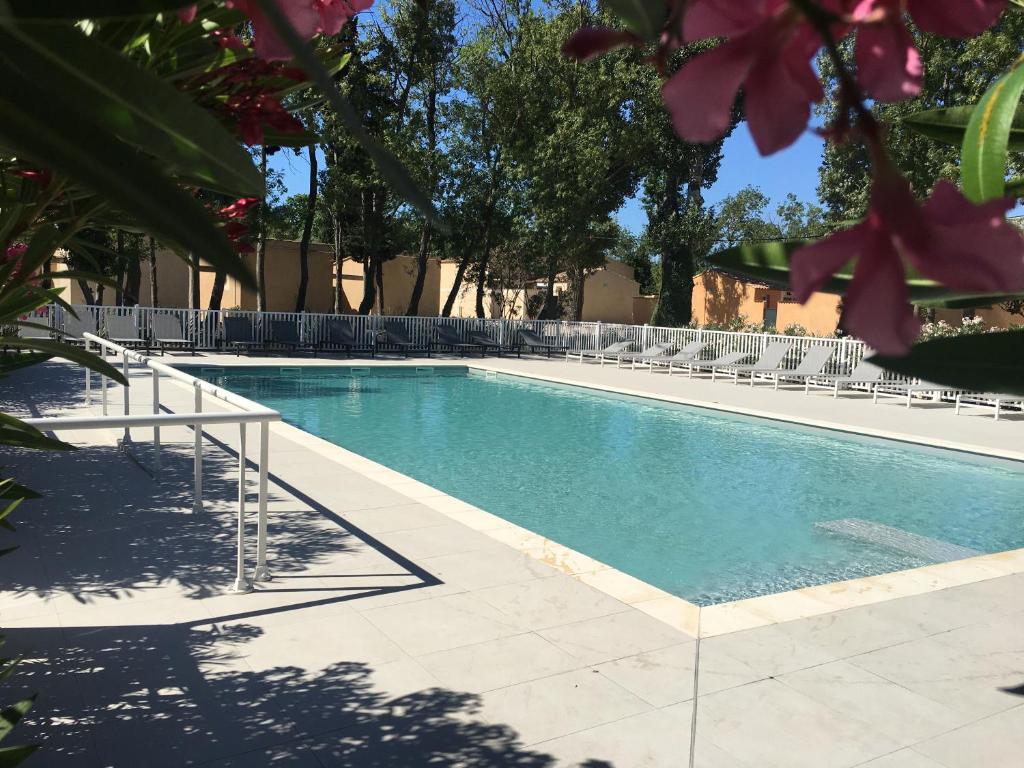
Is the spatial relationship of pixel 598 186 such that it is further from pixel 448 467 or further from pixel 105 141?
pixel 105 141

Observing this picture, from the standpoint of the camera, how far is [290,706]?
3158 mm

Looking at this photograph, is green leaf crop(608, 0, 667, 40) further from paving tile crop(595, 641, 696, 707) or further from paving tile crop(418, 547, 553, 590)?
paving tile crop(418, 547, 553, 590)

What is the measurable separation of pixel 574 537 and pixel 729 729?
3.62m

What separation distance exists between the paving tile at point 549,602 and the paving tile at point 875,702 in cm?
104

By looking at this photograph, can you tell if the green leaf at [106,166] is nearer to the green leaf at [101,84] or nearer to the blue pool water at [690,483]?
the green leaf at [101,84]

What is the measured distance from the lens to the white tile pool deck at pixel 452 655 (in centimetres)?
297

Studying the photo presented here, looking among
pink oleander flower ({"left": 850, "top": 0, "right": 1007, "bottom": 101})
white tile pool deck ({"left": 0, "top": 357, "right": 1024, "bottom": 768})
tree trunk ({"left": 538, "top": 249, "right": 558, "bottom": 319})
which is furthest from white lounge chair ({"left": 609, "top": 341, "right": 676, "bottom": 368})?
pink oleander flower ({"left": 850, "top": 0, "right": 1007, "bottom": 101})

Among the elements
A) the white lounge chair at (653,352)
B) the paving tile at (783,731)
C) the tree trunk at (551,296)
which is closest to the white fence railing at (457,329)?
the white lounge chair at (653,352)

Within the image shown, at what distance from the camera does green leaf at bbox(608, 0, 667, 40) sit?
0.32 m

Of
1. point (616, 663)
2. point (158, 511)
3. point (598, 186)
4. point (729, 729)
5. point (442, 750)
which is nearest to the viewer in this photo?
point (442, 750)

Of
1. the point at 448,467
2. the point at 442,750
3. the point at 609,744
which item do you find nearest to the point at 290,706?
the point at 442,750

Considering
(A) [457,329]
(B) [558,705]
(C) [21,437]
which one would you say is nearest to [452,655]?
(B) [558,705]

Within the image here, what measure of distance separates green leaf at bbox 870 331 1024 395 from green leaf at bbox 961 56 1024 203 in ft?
0.28

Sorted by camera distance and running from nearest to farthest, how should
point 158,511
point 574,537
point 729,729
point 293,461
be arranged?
point 729,729
point 158,511
point 574,537
point 293,461
